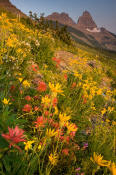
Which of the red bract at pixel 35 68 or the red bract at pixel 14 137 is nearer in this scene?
the red bract at pixel 14 137

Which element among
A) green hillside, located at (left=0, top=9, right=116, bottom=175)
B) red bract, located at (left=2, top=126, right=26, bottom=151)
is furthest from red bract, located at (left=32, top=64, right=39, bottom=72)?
red bract, located at (left=2, top=126, right=26, bottom=151)

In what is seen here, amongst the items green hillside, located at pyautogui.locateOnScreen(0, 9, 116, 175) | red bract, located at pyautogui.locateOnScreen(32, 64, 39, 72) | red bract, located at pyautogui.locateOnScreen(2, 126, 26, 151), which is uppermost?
red bract, located at pyautogui.locateOnScreen(32, 64, 39, 72)

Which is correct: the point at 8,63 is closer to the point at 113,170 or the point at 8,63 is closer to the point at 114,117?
the point at 113,170

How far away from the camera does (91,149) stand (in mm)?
1728

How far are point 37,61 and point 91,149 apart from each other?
11.8ft

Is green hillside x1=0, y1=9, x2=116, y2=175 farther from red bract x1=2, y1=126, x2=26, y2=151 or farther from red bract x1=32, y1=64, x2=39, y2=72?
red bract x1=32, y1=64, x2=39, y2=72

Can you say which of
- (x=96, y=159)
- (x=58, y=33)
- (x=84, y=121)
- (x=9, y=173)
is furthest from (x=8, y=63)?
(x=58, y=33)

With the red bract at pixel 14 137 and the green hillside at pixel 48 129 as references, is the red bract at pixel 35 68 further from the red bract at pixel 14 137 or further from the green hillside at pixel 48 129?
the red bract at pixel 14 137

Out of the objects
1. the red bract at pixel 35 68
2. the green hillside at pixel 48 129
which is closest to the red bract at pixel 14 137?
the green hillside at pixel 48 129

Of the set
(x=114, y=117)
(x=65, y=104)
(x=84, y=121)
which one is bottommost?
(x=114, y=117)

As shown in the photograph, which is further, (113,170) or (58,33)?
(58,33)

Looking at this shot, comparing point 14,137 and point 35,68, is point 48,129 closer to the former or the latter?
point 14,137

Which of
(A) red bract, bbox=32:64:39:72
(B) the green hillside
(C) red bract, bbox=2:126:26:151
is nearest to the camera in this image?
(C) red bract, bbox=2:126:26:151

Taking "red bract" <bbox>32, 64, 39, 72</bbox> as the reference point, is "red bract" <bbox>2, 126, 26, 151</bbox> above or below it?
below
